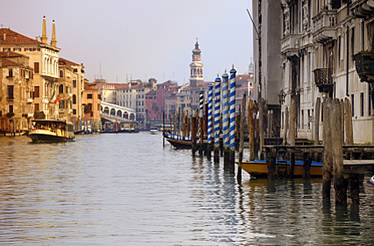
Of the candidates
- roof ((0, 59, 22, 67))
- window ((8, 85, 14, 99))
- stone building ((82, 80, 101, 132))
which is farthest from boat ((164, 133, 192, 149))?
stone building ((82, 80, 101, 132))

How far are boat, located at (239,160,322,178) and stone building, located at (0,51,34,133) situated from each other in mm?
61209

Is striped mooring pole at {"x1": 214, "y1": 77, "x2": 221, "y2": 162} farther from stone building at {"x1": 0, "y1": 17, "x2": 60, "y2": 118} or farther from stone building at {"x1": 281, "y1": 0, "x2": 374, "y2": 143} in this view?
stone building at {"x1": 0, "y1": 17, "x2": 60, "y2": 118}

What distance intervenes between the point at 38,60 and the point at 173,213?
266ft

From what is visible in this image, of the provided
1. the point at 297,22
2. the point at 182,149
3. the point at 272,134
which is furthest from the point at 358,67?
the point at 182,149

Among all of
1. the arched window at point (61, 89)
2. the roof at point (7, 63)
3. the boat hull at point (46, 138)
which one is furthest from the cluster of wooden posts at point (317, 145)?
the arched window at point (61, 89)

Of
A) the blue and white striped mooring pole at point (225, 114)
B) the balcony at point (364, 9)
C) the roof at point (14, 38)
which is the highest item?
the roof at point (14, 38)

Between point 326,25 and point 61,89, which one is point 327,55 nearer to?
point 326,25

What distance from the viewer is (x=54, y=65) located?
105125 mm

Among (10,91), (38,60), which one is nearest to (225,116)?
(10,91)

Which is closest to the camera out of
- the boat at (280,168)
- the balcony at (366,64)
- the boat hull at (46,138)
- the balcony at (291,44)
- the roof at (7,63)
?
the balcony at (366,64)

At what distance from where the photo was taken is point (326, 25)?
102ft

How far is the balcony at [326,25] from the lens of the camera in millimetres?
30744

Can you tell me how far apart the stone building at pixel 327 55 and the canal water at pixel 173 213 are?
3.64 meters

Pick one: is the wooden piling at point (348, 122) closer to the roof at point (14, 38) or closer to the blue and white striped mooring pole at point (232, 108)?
the blue and white striped mooring pole at point (232, 108)
